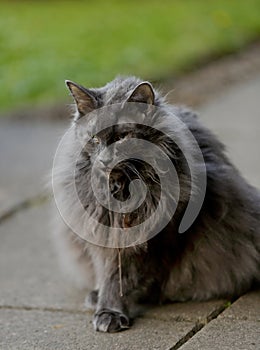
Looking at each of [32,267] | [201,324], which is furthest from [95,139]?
[32,267]

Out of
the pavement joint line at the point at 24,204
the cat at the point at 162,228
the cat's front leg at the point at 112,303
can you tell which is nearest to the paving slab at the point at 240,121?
the pavement joint line at the point at 24,204

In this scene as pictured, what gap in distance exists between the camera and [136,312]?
422cm

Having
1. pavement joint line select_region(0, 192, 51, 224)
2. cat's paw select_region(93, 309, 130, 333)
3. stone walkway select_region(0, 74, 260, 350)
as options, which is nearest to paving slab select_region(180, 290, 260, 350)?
stone walkway select_region(0, 74, 260, 350)

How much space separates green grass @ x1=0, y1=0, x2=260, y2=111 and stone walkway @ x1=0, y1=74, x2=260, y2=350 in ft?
7.28

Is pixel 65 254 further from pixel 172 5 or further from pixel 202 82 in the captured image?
pixel 172 5

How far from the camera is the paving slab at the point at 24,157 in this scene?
6461 mm

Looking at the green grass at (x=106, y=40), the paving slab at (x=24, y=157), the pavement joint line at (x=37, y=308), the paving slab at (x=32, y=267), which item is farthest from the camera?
the green grass at (x=106, y=40)

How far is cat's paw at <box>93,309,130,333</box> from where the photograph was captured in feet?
13.2

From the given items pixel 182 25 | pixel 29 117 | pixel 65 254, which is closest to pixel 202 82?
pixel 29 117

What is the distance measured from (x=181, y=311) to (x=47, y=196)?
240cm

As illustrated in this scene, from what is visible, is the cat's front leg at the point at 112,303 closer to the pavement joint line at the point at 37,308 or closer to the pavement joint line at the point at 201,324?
the pavement joint line at the point at 37,308

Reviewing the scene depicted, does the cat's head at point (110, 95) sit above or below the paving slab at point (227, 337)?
above

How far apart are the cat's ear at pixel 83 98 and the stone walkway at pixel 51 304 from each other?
106cm

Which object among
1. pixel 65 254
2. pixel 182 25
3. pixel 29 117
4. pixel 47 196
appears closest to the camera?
pixel 65 254
